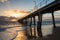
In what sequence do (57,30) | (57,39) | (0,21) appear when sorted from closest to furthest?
(57,39) → (57,30) → (0,21)

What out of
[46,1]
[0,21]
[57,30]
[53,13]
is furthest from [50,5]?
[0,21]

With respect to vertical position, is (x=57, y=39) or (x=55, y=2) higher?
(x=55, y=2)

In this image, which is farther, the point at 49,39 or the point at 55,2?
the point at 49,39

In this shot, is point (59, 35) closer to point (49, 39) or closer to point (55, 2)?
point (49, 39)

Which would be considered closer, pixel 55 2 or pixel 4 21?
pixel 55 2

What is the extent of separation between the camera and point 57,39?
58.7 feet

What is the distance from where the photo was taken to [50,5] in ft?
59.9

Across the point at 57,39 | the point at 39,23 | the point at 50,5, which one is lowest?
the point at 57,39

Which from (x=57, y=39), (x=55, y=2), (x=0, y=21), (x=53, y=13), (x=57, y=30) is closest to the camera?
(x=55, y=2)

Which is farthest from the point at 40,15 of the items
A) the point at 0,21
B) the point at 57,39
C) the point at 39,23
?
the point at 0,21

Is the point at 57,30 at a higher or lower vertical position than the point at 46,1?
lower

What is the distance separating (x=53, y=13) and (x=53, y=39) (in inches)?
274

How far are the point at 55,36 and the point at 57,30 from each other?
42.0 inches

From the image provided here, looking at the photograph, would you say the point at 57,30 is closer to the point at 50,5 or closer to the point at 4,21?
the point at 50,5
